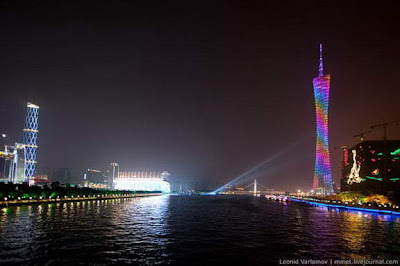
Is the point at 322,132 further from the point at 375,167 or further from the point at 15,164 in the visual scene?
the point at 15,164

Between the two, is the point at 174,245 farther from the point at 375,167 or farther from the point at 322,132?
the point at 375,167

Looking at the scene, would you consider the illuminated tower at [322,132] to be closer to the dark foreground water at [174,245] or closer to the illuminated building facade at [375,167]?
the illuminated building facade at [375,167]

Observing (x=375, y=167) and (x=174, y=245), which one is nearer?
(x=174, y=245)

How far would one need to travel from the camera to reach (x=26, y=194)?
64125 millimetres

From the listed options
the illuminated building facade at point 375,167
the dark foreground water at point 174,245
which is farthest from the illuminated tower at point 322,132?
the dark foreground water at point 174,245

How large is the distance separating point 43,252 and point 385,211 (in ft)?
185

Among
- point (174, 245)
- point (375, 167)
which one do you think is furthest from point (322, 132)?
point (174, 245)

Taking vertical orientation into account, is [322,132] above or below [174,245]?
above

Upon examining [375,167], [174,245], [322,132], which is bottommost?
[174,245]

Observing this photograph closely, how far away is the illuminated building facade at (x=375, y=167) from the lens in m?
96.9

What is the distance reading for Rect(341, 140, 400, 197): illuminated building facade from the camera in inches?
3816

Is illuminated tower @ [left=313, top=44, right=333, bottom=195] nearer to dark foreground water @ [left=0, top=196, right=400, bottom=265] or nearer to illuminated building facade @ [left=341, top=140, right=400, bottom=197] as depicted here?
illuminated building facade @ [left=341, top=140, right=400, bottom=197]

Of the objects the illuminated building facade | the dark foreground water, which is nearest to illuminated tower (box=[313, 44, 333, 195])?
the illuminated building facade

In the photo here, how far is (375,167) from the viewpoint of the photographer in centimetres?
10312
